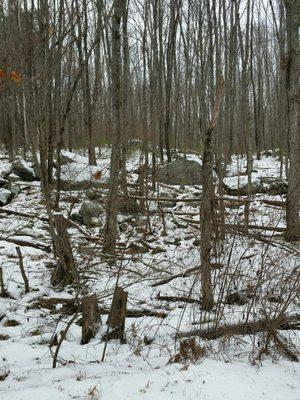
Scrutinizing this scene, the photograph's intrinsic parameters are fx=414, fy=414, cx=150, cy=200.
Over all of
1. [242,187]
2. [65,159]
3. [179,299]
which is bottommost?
[179,299]

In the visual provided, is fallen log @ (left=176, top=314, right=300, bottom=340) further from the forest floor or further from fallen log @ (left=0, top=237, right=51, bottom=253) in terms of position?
fallen log @ (left=0, top=237, right=51, bottom=253)

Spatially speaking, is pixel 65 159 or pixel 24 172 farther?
pixel 65 159

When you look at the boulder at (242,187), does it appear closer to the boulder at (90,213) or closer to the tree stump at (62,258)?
the boulder at (90,213)

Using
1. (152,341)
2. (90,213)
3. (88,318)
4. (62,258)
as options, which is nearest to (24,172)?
(90,213)

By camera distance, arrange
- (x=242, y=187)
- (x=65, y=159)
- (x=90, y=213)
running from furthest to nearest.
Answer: (x=65, y=159) < (x=242, y=187) < (x=90, y=213)

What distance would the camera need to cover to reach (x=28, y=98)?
6629mm

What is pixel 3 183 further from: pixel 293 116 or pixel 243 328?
pixel 243 328

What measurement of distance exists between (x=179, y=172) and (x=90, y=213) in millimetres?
5304

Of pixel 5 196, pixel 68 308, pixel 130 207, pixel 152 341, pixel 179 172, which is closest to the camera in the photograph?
pixel 152 341

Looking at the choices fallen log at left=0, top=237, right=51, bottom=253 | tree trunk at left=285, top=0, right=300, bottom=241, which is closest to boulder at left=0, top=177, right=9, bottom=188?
fallen log at left=0, top=237, right=51, bottom=253

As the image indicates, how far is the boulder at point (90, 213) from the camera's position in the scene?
971 centimetres

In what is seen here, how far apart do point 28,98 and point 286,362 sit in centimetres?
527

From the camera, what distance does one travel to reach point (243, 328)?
434cm

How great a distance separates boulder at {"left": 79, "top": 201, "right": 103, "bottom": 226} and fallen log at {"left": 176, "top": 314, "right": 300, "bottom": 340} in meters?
5.53
